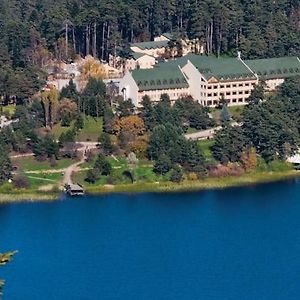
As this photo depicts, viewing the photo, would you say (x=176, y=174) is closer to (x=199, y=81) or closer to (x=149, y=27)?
(x=199, y=81)

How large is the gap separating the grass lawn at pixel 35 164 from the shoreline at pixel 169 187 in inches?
68.0

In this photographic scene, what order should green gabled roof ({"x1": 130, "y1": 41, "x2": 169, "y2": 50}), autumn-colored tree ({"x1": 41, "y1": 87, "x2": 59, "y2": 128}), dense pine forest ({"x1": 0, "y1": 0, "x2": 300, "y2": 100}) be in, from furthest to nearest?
green gabled roof ({"x1": 130, "y1": 41, "x2": 169, "y2": 50})
dense pine forest ({"x1": 0, "y1": 0, "x2": 300, "y2": 100})
autumn-colored tree ({"x1": 41, "y1": 87, "x2": 59, "y2": 128})

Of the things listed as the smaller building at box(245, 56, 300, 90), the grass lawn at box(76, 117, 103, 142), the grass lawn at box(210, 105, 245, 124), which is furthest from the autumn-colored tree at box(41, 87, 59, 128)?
the smaller building at box(245, 56, 300, 90)

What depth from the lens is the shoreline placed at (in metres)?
34.5

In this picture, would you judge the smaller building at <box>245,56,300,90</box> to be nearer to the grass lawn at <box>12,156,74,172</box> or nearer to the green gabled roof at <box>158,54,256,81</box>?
the green gabled roof at <box>158,54,256,81</box>

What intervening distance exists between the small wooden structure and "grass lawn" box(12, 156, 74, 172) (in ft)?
5.27

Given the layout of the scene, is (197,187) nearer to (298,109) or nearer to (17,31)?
(298,109)

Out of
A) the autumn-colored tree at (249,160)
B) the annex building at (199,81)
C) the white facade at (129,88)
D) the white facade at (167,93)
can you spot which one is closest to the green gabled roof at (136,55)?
the annex building at (199,81)

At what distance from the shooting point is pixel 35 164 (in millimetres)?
36812

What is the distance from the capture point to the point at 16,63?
45.5 metres

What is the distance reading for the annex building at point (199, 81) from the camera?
42.2 m

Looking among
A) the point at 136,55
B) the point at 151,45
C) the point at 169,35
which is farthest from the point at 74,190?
the point at 169,35

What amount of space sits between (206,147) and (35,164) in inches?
223

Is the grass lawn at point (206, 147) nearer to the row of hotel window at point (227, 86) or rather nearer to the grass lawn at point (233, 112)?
the grass lawn at point (233, 112)
